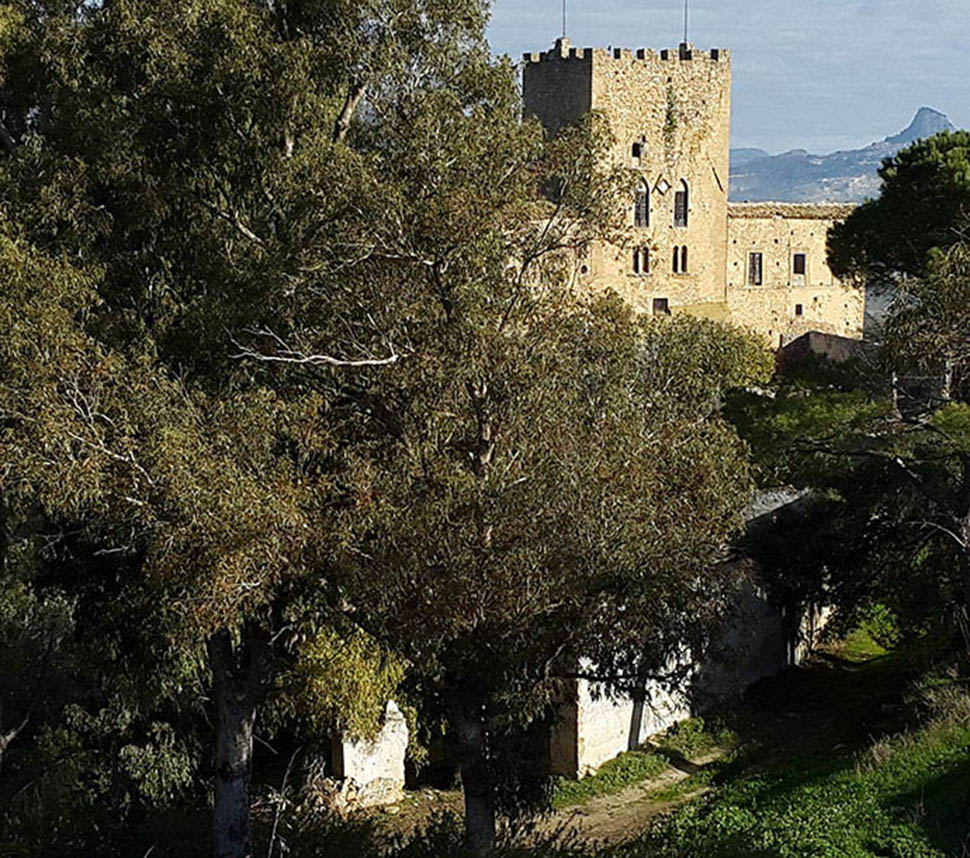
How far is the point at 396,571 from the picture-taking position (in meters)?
10.6

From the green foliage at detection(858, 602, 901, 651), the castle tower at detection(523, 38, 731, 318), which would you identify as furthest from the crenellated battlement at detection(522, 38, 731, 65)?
the green foliage at detection(858, 602, 901, 651)

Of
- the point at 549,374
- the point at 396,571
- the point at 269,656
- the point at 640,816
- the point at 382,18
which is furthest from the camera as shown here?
the point at 640,816

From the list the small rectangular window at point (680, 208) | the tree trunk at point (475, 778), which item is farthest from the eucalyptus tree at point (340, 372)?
the small rectangular window at point (680, 208)

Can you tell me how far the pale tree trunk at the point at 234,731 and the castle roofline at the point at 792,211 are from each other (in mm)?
31237

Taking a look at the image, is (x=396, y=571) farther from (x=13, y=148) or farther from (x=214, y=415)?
(x=13, y=148)

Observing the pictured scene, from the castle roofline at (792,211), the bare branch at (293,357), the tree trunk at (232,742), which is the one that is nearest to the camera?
the bare branch at (293,357)

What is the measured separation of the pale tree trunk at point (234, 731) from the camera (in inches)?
503

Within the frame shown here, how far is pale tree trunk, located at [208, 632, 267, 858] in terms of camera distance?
12.8 metres

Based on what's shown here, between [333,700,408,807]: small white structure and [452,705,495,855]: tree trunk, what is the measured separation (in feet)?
13.0

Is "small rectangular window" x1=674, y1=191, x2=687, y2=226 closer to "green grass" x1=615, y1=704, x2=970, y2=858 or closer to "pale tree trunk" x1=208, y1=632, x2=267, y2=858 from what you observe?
"green grass" x1=615, y1=704, x2=970, y2=858

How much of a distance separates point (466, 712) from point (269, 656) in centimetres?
244

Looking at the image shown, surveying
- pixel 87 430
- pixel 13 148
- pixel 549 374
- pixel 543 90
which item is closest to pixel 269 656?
pixel 87 430

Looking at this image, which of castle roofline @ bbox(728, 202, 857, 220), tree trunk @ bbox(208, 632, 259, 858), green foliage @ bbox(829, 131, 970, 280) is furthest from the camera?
castle roofline @ bbox(728, 202, 857, 220)

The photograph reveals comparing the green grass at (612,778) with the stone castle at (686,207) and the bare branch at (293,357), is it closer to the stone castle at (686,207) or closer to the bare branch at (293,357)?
the bare branch at (293,357)
